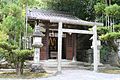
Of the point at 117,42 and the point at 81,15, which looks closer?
the point at 117,42

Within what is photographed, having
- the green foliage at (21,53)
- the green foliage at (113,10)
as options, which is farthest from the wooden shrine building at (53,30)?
the green foliage at (21,53)

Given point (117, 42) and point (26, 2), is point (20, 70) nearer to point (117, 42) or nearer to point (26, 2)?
point (26, 2)

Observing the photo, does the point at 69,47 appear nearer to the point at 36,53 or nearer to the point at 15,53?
the point at 36,53

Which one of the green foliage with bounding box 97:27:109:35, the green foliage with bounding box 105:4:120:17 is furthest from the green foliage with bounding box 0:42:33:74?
the green foliage with bounding box 105:4:120:17

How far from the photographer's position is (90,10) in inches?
810

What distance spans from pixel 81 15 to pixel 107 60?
198 inches

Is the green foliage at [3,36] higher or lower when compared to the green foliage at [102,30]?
lower

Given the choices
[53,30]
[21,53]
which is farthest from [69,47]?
[21,53]

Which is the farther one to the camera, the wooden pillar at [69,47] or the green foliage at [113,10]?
the wooden pillar at [69,47]

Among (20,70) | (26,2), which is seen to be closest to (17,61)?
(20,70)

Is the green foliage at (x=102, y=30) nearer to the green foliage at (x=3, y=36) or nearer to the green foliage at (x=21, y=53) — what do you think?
the green foliage at (x=21, y=53)

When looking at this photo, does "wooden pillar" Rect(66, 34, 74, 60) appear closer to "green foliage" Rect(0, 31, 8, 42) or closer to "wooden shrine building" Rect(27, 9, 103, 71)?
"wooden shrine building" Rect(27, 9, 103, 71)

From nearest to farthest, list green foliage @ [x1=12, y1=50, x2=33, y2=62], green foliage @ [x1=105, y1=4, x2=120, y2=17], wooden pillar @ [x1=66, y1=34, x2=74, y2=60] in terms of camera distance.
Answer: green foliage @ [x1=12, y1=50, x2=33, y2=62], green foliage @ [x1=105, y1=4, x2=120, y2=17], wooden pillar @ [x1=66, y1=34, x2=74, y2=60]

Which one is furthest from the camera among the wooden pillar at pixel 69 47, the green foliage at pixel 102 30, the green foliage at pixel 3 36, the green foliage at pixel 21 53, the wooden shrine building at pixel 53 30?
the wooden pillar at pixel 69 47
